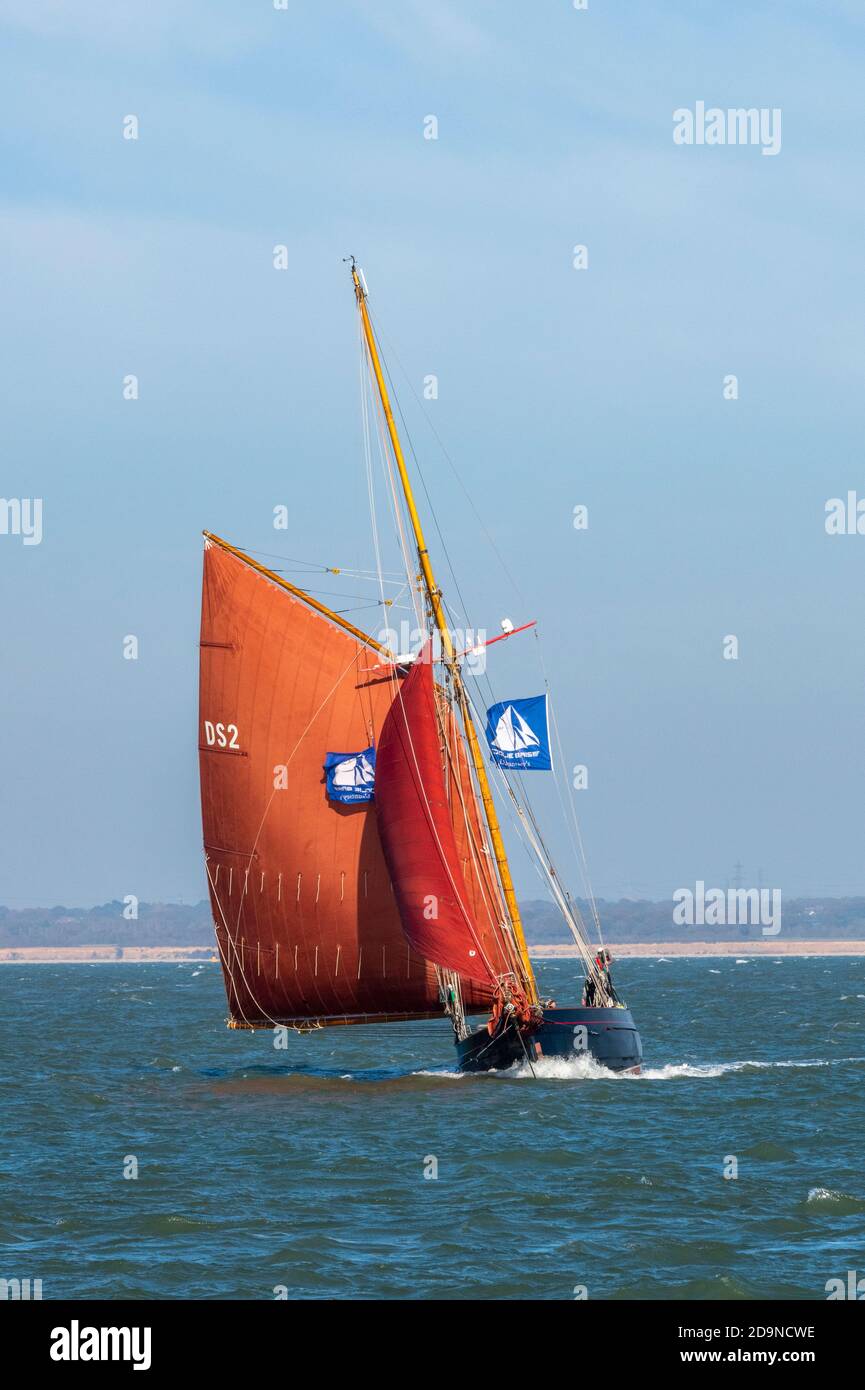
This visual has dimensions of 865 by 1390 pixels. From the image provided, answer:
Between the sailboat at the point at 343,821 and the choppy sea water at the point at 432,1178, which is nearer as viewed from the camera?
the choppy sea water at the point at 432,1178

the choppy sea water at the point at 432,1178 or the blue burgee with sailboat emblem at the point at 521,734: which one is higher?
the blue burgee with sailboat emblem at the point at 521,734

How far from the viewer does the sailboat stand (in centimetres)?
4631

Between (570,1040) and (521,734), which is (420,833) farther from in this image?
(570,1040)

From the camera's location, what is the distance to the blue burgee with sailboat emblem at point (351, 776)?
4628 centimetres

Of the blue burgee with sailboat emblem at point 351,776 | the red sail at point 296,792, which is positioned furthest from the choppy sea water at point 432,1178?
the blue burgee with sailboat emblem at point 351,776

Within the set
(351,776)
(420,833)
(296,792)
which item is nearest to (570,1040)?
(420,833)

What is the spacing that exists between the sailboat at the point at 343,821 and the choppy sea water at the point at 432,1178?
2.04 meters

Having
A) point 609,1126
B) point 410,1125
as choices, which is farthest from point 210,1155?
point 609,1126

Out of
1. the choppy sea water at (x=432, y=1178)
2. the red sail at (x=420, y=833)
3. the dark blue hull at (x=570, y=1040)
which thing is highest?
the red sail at (x=420, y=833)

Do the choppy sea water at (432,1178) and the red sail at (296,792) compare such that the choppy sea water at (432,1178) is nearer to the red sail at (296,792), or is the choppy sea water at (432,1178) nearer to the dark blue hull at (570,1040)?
the dark blue hull at (570,1040)

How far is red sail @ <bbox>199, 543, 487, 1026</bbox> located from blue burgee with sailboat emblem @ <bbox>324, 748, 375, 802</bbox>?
0.91 feet

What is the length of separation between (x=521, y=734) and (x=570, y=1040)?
26.5 ft

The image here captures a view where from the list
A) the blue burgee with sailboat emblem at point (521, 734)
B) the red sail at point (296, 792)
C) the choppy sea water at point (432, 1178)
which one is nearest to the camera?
the choppy sea water at point (432, 1178)
